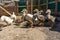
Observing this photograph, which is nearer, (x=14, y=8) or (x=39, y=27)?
(x=39, y=27)

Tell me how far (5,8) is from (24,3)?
1.69m

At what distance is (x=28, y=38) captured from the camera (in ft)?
25.5

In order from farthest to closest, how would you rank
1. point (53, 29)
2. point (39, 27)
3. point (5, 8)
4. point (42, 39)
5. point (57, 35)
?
1. point (5, 8)
2. point (39, 27)
3. point (53, 29)
4. point (57, 35)
5. point (42, 39)

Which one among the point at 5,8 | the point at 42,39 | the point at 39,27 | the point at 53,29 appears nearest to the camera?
the point at 42,39

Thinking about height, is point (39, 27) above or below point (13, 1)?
below

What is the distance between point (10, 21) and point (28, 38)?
11.6 feet

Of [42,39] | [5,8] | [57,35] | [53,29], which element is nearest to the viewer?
A: [42,39]

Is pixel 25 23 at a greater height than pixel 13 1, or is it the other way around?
pixel 13 1

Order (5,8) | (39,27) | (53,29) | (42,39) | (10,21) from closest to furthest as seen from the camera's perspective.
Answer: (42,39) < (53,29) < (39,27) < (10,21) < (5,8)

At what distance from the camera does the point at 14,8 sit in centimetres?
1423

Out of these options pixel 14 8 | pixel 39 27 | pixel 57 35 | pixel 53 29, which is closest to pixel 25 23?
pixel 39 27

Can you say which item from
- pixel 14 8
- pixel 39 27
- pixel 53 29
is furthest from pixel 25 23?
pixel 14 8

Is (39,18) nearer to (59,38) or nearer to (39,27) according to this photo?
(39,27)

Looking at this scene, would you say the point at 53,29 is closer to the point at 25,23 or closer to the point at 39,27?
the point at 39,27
